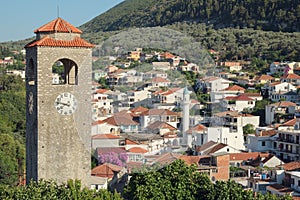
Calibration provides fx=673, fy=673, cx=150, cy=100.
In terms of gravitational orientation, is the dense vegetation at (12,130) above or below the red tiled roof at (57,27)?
below

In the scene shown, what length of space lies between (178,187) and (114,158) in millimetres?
3100

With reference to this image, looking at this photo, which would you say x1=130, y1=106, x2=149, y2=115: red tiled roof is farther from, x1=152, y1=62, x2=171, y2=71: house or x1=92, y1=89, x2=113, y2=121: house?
x1=92, y1=89, x2=113, y2=121: house

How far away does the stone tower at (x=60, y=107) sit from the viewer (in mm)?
15250

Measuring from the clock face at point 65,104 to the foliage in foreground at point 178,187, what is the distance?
2.24 metres

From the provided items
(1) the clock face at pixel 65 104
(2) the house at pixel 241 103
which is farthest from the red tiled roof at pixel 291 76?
(1) the clock face at pixel 65 104

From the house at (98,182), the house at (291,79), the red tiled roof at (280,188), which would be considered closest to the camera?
the house at (98,182)

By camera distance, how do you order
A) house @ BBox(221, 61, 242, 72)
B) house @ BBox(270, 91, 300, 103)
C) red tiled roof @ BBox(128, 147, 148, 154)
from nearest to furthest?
1. red tiled roof @ BBox(128, 147, 148, 154)
2. house @ BBox(270, 91, 300, 103)
3. house @ BBox(221, 61, 242, 72)

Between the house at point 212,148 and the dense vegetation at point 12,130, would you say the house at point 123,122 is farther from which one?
the dense vegetation at point 12,130

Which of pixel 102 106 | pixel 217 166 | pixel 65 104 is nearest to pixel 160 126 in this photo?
pixel 65 104

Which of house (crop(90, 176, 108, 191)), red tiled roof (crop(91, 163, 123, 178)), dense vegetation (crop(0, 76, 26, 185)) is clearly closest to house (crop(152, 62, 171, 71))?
red tiled roof (crop(91, 163, 123, 178))

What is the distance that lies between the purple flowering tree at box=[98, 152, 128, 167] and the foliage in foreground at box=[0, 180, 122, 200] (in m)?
1.72

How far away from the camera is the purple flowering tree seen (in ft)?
42.1

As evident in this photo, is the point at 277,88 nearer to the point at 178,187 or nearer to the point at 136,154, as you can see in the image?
the point at 178,187

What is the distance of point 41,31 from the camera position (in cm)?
1543
